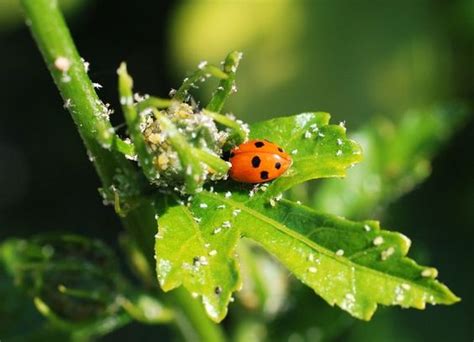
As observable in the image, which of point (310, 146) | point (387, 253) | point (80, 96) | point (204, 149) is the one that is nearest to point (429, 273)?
point (387, 253)

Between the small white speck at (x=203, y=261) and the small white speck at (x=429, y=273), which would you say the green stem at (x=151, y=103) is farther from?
the small white speck at (x=429, y=273)

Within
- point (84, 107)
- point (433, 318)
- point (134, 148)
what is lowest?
point (433, 318)

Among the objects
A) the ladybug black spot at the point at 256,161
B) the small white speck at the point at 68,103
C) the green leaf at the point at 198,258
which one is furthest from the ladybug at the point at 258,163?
the small white speck at the point at 68,103

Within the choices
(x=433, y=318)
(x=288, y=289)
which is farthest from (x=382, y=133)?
(x=433, y=318)

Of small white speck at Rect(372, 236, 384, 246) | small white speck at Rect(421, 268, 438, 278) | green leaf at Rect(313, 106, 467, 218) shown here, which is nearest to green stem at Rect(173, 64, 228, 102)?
small white speck at Rect(372, 236, 384, 246)

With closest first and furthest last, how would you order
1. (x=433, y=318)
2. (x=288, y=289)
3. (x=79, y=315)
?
(x=79, y=315)
(x=288, y=289)
(x=433, y=318)

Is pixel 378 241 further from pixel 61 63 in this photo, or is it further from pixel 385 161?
pixel 385 161

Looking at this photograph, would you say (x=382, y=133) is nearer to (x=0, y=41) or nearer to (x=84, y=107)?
(x=84, y=107)
